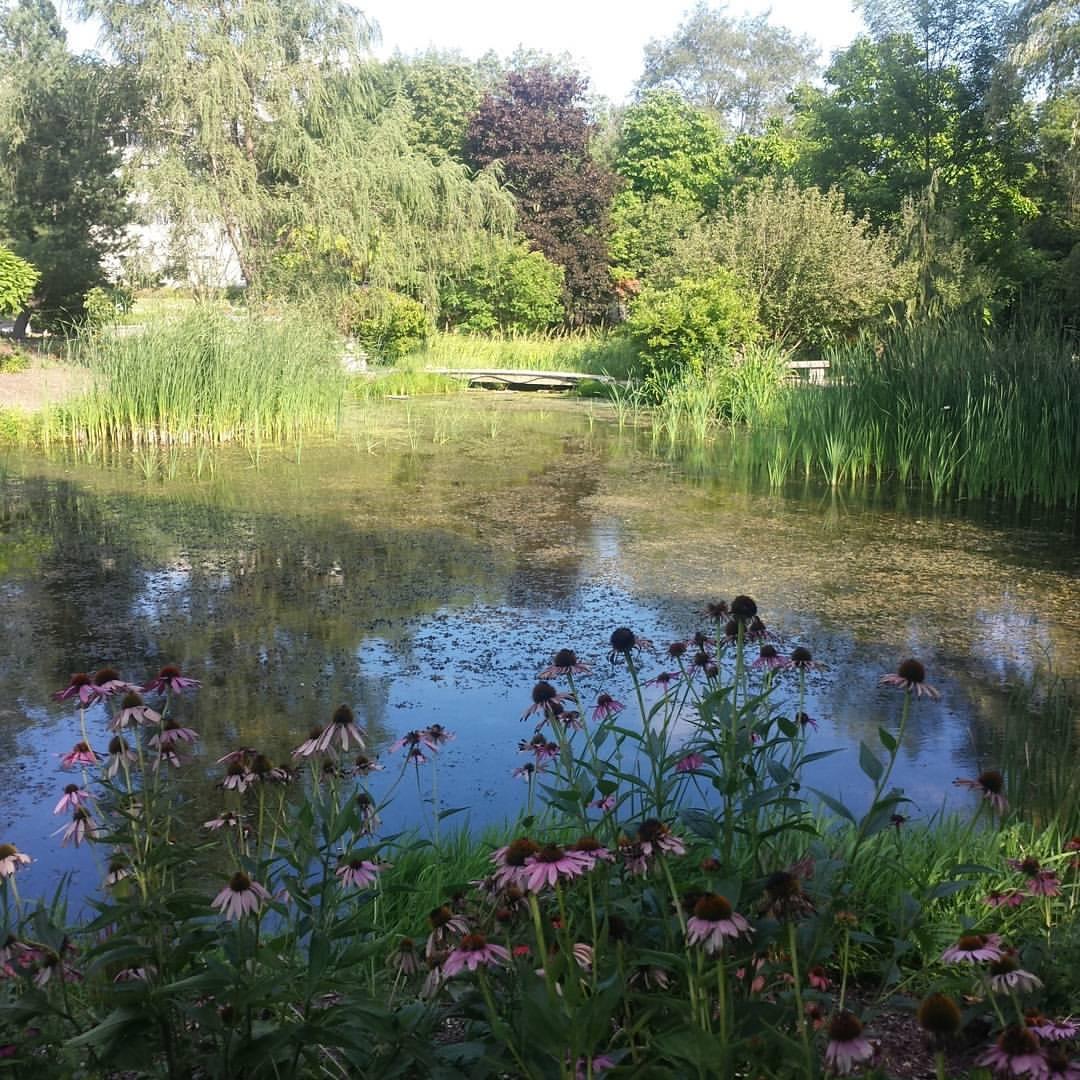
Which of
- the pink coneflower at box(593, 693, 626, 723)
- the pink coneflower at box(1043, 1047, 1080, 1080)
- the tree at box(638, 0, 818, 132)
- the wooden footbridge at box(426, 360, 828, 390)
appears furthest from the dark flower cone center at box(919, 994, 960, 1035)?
the tree at box(638, 0, 818, 132)

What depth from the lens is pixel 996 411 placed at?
303 inches

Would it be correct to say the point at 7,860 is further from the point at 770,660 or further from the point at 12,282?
the point at 12,282

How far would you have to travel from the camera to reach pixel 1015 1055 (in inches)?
41.7

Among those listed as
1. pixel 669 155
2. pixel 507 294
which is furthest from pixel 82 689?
pixel 669 155

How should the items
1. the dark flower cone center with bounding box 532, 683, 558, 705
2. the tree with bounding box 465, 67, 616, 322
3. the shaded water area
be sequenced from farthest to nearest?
the tree with bounding box 465, 67, 616, 322, the shaded water area, the dark flower cone center with bounding box 532, 683, 558, 705

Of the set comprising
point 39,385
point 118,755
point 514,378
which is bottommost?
point 118,755

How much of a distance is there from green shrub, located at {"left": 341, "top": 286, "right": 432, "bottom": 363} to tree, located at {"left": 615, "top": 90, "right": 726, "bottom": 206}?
11277 mm

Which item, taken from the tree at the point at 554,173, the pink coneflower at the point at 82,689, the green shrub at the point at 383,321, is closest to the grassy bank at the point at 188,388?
the green shrub at the point at 383,321

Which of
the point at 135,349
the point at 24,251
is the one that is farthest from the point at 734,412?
the point at 24,251

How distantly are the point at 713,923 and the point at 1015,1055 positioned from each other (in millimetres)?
305

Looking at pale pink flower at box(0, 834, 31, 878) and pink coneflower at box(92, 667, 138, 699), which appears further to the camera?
pink coneflower at box(92, 667, 138, 699)

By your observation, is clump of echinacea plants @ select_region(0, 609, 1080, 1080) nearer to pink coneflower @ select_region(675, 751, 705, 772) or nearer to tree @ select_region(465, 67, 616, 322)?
pink coneflower @ select_region(675, 751, 705, 772)

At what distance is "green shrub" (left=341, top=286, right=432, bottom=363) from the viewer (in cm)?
1725

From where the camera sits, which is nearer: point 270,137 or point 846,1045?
Result: point 846,1045
